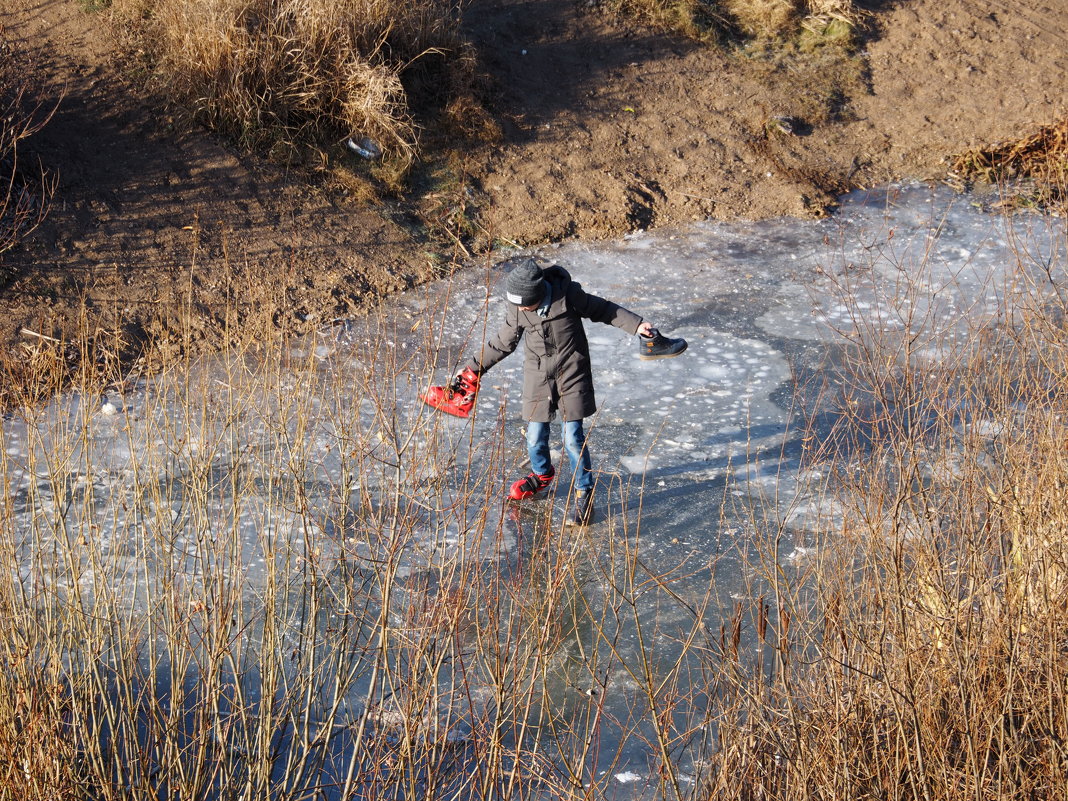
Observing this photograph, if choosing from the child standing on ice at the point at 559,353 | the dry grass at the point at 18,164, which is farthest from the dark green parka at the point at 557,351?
the dry grass at the point at 18,164

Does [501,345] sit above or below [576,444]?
above

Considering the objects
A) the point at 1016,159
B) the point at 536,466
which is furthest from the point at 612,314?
the point at 1016,159

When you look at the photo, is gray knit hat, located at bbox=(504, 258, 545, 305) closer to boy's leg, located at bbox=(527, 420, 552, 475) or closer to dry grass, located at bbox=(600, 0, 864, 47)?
boy's leg, located at bbox=(527, 420, 552, 475)

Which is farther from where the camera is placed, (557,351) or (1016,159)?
(1016,159)

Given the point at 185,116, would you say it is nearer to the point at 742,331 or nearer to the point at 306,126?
the point at 306,126

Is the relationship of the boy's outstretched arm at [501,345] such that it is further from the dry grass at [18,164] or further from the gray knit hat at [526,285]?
the dry grass at [18,164]

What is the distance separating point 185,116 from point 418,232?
2376 mm

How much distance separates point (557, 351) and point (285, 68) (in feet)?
17.4

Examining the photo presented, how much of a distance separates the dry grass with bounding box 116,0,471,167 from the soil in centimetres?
33

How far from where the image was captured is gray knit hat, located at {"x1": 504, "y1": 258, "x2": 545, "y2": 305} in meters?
5.32

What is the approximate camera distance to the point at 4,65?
8.83m

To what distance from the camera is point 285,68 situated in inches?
373

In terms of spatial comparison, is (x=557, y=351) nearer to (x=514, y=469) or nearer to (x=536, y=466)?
(x=536, y=466)

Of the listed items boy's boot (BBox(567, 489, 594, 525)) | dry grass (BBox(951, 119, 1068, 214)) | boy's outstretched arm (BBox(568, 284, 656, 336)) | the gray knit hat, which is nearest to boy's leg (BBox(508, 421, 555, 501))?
boy's boot (BBox(567, 489, 594, 525))
